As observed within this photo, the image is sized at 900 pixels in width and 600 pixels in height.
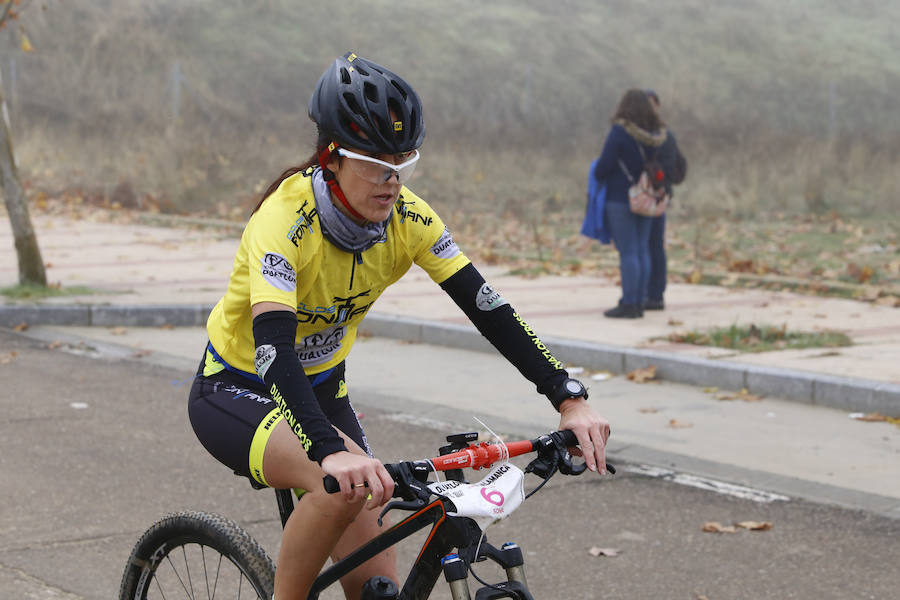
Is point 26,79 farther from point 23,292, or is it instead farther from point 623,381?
point 623,381

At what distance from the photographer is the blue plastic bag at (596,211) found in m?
11.4

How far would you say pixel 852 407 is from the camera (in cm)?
798

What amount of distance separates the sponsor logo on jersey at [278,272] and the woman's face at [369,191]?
22cm

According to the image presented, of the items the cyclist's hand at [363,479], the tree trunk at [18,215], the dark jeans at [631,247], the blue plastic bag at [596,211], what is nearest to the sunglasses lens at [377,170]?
the cyclist's hand at [363,479]

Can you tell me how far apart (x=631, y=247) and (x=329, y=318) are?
8.22m

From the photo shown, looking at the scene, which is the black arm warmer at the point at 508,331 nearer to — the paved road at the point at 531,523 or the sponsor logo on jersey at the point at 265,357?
the sponsor logo on jersey at the point at 265,357

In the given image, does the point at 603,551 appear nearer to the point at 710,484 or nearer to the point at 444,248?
the point at 710,484

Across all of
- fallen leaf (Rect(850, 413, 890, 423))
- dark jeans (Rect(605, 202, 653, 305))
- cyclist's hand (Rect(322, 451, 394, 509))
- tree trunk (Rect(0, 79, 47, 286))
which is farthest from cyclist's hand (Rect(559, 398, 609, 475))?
tree trunk (Rect(0, 79, 47, 286))

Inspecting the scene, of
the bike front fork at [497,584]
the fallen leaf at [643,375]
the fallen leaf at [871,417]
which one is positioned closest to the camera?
the bike front fork at [497,584]

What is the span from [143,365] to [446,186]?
14.3 metres

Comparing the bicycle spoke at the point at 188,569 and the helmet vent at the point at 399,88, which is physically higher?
the helmet vent at the point at 399,88

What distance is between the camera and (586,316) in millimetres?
11258

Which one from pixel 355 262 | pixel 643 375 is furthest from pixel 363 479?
pixel 643 375

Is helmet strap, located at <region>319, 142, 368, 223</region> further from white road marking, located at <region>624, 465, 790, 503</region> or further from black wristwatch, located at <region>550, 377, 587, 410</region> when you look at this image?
white road marking, located at <region>624, 465, 790, 503</region>
